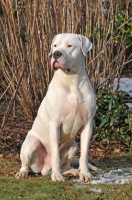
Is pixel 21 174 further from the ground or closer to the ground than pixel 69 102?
closer to the ground

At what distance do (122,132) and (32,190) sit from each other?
2.78 meters

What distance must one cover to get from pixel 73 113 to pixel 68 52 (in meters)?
0.65

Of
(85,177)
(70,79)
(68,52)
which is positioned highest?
(68,52)

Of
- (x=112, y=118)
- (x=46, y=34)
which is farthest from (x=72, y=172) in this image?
(x=46, y=34)

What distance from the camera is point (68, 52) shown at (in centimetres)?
493

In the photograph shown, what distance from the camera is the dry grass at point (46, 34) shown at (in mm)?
7176

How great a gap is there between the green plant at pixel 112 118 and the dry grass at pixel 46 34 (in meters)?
0.58

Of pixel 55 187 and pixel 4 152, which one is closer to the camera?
pixel 55 187

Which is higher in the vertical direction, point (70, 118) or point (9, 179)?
point (70, 118)

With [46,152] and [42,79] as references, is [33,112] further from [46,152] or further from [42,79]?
[46,152]

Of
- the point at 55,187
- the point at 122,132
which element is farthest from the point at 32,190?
the point at 122,132

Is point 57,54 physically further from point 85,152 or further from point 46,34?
point 46,34

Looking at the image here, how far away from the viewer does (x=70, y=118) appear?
16.6 feet

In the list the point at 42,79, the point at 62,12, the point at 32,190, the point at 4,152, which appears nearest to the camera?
the point at 32,190
